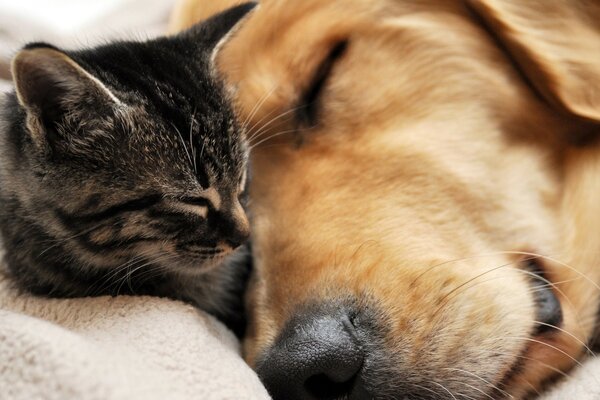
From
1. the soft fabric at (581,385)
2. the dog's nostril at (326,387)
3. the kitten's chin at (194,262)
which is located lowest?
the soft fabric at (581,385)

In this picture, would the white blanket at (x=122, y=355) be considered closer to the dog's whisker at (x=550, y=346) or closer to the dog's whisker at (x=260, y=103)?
the dog's whisker at (x=550, y=346)

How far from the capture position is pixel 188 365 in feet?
2.91

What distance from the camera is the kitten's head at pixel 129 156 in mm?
942

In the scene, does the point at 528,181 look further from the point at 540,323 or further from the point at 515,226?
the point at 540,323

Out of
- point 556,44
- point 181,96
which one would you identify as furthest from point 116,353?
point 556,44

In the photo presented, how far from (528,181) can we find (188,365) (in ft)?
2.59

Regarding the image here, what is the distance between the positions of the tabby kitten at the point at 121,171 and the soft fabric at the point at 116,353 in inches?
3.4

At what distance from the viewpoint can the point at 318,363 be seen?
0.95 meters

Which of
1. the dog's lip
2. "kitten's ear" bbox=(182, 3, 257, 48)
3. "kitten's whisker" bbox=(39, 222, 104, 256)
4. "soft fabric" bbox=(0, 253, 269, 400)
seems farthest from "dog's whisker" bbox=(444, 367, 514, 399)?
"kitten's ear" bbox=(182, 3, 257, 48)

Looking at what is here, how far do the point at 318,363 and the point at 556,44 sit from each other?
2.76ft

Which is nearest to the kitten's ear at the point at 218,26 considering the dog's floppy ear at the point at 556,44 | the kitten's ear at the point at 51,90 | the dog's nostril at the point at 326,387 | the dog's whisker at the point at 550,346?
the kitten's ear at the point at 51,90

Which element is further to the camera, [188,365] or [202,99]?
[202,99]

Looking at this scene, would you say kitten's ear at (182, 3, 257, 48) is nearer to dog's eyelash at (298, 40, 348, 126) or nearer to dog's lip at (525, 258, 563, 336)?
dog's eyelash at (298, 40, 348, 126)

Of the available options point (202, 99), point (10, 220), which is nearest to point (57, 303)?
point (10, 220)
